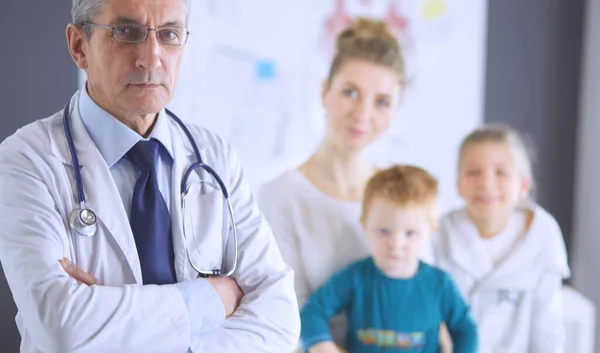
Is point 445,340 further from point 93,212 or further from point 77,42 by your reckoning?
point 77,42

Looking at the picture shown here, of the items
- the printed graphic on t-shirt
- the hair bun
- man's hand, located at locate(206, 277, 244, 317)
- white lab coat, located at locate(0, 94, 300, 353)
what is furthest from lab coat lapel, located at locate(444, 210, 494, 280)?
man's hand, located at locate(206, 277, 244, 317)

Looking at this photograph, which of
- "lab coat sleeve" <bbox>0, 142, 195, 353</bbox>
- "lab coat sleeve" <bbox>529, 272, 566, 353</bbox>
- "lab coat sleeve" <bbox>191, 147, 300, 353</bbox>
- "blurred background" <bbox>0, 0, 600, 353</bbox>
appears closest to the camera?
"lab coat sleeve" <bbox>0, 142, 195, 353</bbox>

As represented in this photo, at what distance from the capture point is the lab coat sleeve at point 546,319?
2.61 metres

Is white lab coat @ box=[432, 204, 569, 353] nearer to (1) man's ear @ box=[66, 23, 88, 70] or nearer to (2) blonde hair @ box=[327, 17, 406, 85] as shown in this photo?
(2) blonde hair @ box=[327, 17, 406, 85]

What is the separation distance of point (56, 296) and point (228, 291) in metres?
0.39

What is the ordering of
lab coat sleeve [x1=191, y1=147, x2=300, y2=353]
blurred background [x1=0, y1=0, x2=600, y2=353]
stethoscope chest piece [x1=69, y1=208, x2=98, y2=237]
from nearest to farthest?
stethoscope chest piece [x1=69, y1=208, x2=98, y2=237]
lab coat sleeve [x1=191, y1=147, x2=300, y2=353]
blurred background [x1=0, y1=0, x2=600, y2=353]

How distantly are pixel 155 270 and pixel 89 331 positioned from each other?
22cm

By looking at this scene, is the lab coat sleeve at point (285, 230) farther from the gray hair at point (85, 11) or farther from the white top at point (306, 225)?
the gray hair at point (85, 11)

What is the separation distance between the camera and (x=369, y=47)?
250 centimetres

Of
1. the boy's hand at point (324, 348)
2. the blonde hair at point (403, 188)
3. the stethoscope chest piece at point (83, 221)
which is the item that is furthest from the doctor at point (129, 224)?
the blonde hair at point (403, 188)

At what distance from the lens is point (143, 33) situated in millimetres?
1526

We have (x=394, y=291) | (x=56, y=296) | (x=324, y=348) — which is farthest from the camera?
(x=394, y=291)

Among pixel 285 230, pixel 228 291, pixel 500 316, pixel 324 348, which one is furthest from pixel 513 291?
pixel 228 291

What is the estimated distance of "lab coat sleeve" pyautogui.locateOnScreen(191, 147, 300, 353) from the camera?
1576 millimetres
